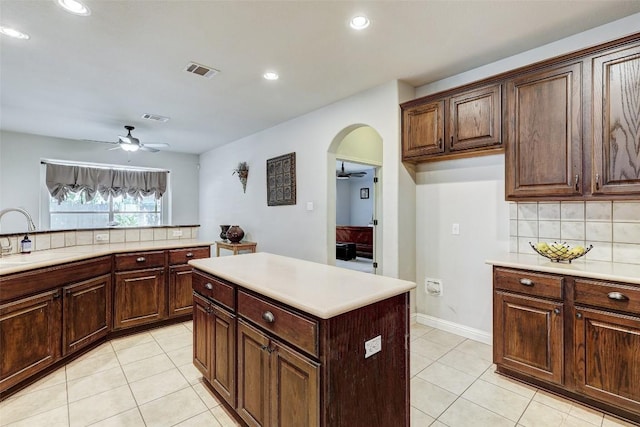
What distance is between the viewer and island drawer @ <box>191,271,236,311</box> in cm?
182

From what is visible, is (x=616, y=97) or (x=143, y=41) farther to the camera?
(x=143, y=41)

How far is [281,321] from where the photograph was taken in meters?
Answer: 1.42

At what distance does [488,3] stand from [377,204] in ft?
9.71

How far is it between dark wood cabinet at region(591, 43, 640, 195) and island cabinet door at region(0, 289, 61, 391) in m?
4.09

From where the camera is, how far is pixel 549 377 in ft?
6.83

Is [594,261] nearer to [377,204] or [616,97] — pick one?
[616,97]

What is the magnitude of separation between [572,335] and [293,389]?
1.87 m

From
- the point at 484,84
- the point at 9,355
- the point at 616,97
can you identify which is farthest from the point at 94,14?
the point at 616,97

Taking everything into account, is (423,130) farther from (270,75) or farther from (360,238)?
(360,238)

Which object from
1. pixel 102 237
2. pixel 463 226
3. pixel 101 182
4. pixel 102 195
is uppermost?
pixel 101 182

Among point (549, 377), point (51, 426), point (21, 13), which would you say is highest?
point (21, 13)

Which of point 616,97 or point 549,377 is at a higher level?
point 616,97

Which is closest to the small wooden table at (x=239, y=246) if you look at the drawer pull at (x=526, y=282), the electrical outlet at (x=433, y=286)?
the electrical outlet at (x=433, y=286)

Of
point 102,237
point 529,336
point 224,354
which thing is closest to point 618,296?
point 529,336
